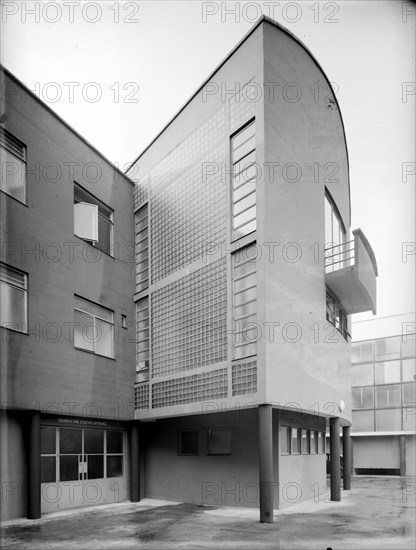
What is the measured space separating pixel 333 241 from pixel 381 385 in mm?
7037

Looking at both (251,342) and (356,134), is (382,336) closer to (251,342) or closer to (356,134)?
(251,342)

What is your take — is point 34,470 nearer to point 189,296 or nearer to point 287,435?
point 189,296

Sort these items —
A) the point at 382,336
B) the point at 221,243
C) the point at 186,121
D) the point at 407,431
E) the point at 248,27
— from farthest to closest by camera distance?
1. the point at 407,431
2. the point at 382,336
3. the point at 186,121
4. the point at 221,243
5. the point at 248,27

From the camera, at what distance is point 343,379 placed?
1330cm

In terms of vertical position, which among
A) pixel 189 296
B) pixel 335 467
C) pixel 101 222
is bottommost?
pixel 335 467

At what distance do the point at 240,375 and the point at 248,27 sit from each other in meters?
5.67

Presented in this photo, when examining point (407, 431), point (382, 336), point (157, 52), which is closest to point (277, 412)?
point (157, 52)

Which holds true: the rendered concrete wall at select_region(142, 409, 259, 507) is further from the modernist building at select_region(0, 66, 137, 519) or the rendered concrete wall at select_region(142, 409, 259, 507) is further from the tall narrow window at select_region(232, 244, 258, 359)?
the tall narrow window at select_region(232, 244, 258, 359)

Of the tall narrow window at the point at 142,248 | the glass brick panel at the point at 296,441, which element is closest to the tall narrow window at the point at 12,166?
the tall narrow window at the point at 142,248

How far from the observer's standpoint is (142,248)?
42.0 feet

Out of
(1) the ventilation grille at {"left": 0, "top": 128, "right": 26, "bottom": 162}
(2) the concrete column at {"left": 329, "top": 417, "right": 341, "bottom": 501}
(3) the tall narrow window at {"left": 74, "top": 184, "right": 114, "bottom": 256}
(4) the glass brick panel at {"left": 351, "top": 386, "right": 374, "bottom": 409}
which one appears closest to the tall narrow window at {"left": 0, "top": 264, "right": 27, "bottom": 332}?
(1) the ventilation grille at {"left": 0, "top": 128, "right": 26, "bottom": 162}

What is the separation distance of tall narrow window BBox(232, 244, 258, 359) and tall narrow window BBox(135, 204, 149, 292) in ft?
9.59

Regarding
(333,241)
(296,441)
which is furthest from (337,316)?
(296,441)

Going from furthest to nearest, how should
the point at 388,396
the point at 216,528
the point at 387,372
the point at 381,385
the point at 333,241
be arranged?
the point at 388,396 → the point at 381,385 → the point at 387,372 → the point at 333,241 → the point at 216,528
